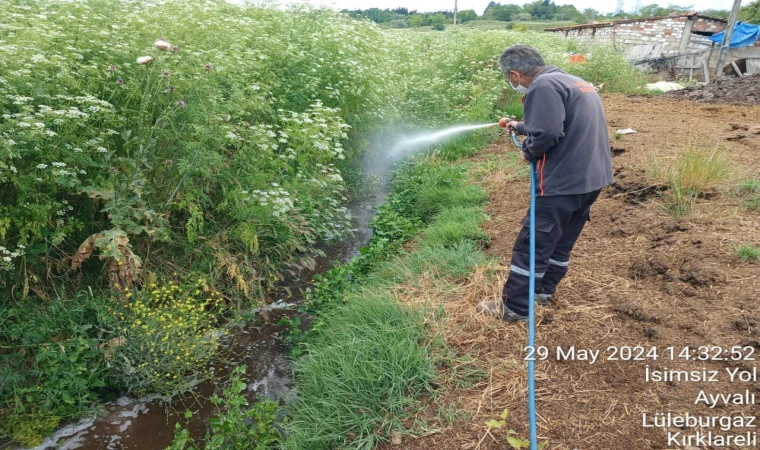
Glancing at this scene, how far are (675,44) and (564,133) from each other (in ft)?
85.8

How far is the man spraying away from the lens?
10.5ft

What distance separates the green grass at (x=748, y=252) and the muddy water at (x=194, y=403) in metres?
3.75

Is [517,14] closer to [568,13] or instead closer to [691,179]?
[568,13]

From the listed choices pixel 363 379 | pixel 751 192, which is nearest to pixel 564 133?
pixel 363 379

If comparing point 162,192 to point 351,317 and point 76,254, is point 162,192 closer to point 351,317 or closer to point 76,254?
point 76,254

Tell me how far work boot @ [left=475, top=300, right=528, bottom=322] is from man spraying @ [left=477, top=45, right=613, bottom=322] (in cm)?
20

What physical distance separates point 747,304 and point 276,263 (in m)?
4.36

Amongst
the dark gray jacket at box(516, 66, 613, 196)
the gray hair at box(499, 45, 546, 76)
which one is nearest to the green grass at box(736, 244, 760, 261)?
the dark gray jacket at box(516, 66, 613, 196)

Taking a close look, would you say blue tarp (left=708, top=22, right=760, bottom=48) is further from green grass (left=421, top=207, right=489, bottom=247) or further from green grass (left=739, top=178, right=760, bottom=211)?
green grass (left=421, top=207, right=489, bottom=247)

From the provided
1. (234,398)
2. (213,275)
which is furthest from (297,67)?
(234,398)

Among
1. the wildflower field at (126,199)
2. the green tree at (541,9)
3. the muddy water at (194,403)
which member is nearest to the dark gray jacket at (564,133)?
the wildflower field at (126,199)

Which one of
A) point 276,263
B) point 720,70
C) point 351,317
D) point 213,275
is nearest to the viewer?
point 351,317

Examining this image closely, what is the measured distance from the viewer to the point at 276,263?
220 inches

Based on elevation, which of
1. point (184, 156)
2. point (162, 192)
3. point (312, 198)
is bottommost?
point (312, 198)
